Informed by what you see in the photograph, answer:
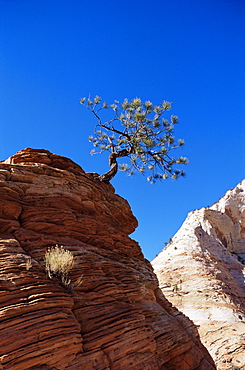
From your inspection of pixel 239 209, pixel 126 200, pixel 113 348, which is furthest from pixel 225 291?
pixel 239 209

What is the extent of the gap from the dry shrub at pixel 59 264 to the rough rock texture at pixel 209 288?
12.2 m

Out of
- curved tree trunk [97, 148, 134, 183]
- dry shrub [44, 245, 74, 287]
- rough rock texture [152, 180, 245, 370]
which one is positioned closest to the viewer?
dry shrub [44, 245, 74, 287]

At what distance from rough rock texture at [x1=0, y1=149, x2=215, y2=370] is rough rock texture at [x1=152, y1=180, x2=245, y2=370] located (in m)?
8.92

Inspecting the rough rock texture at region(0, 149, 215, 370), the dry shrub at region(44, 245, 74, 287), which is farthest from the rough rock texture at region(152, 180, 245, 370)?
the dry shrub at region(44, 245, 74, 287)

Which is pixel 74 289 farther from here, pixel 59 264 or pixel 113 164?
pixel 113 164

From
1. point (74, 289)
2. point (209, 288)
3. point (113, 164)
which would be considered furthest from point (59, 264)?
point (209, 288)

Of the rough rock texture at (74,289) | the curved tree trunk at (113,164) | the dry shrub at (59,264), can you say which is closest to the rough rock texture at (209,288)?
the rough rock texture at (74,289)

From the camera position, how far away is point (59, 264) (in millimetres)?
7609

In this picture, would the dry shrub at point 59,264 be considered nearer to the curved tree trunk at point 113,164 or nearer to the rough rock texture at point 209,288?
the curved tree trunk at point 113,164

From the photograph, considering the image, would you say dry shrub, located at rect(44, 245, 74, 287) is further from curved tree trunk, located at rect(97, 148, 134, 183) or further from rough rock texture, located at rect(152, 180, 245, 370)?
rough rock texture, located at rect(152, 180, 245, 370)

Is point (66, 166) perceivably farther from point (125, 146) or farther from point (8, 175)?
point (125, 146)

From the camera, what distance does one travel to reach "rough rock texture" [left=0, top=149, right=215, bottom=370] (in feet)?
19.9

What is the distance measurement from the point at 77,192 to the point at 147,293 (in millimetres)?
A: 4217

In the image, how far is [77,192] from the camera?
1116cm
